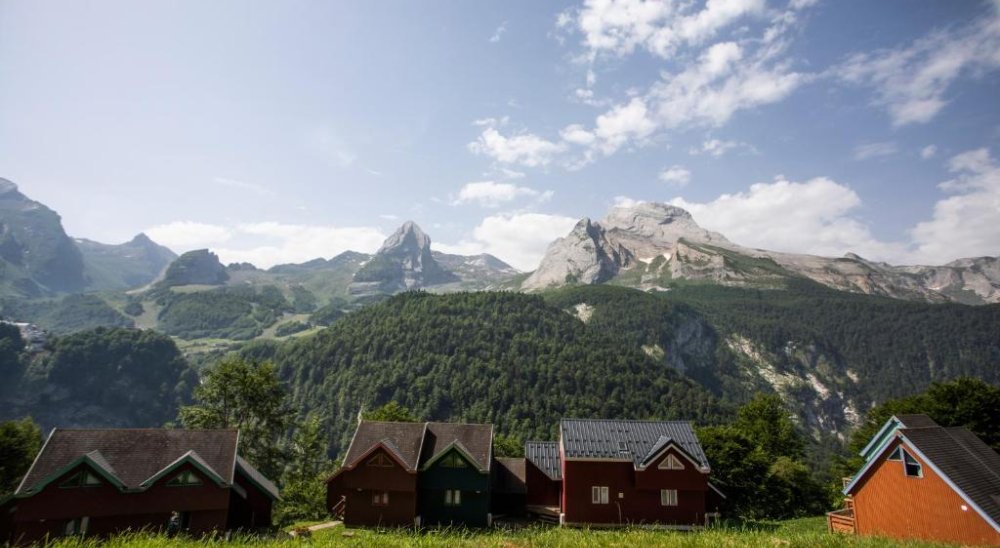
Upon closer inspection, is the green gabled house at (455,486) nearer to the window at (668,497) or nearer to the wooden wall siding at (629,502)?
the wooden wall siding at (629,502)

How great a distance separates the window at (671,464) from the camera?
41.3 metres

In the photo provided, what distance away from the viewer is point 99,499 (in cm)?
3275

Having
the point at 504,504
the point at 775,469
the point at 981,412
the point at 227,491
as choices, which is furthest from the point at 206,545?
the point at 981,412

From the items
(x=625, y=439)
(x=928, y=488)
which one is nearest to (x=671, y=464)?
(x=625, y=439)

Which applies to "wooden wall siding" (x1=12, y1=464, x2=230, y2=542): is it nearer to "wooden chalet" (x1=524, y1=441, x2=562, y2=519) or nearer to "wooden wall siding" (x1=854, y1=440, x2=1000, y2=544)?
"wooden chalet" (x1=524, y1=441, x2=562, y2=519)

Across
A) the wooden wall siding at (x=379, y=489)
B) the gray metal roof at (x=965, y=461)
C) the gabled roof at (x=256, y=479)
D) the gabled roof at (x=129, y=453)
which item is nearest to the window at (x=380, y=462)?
the wooden wall siding at (x=379, y=489)

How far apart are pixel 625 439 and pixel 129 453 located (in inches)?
1494

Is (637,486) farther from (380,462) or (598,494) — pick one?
(380,462)

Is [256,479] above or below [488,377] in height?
above

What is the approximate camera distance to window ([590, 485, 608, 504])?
4141 cm

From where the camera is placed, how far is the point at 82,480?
32625 millimetres

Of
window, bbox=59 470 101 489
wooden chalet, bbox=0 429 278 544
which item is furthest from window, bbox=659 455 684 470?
window, bbox=59 470 101 489

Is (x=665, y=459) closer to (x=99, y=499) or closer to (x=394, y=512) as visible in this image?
(x=394, y=512)

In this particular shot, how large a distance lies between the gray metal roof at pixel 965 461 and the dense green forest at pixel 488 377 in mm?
114941
